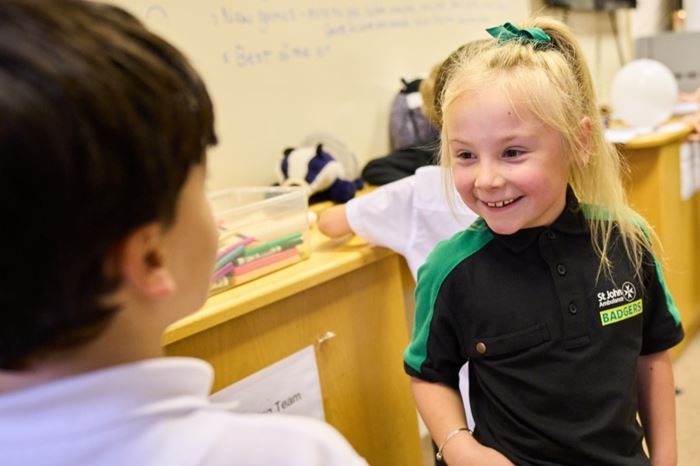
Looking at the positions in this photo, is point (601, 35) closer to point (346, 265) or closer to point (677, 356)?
point (677, 356)

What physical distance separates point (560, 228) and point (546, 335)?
0.15 meters

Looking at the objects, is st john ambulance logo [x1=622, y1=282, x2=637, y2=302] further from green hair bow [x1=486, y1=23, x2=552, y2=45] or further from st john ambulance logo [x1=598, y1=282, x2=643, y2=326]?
green hair bow [x1=486, y1=23, x2=552, y2=45]

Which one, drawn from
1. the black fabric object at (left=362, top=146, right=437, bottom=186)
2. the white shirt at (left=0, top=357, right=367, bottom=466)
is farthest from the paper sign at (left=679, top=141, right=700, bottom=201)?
the white shirt at (left=0, top=357, right=367, bottom=466)

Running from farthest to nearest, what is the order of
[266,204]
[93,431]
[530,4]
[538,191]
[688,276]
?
1. [530,4]
2. [688,276]
3. [266,204]
4. [538,191]
5. [93,431]

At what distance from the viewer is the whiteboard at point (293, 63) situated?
1448mm

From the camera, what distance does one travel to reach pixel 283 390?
42.7 inches

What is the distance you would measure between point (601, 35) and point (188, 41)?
2.14 metres

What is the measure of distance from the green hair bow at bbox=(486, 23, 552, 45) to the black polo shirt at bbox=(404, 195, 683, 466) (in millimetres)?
230

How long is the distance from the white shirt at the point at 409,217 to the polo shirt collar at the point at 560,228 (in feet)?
0.99

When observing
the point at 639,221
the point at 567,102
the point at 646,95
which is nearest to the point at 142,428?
the point at 567,102

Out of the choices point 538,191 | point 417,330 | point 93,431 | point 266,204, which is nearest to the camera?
point 93,431

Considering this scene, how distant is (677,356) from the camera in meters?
2.20

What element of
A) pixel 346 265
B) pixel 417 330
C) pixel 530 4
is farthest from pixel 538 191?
pixel 530 4

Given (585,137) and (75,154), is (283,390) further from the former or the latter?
(75,154)
